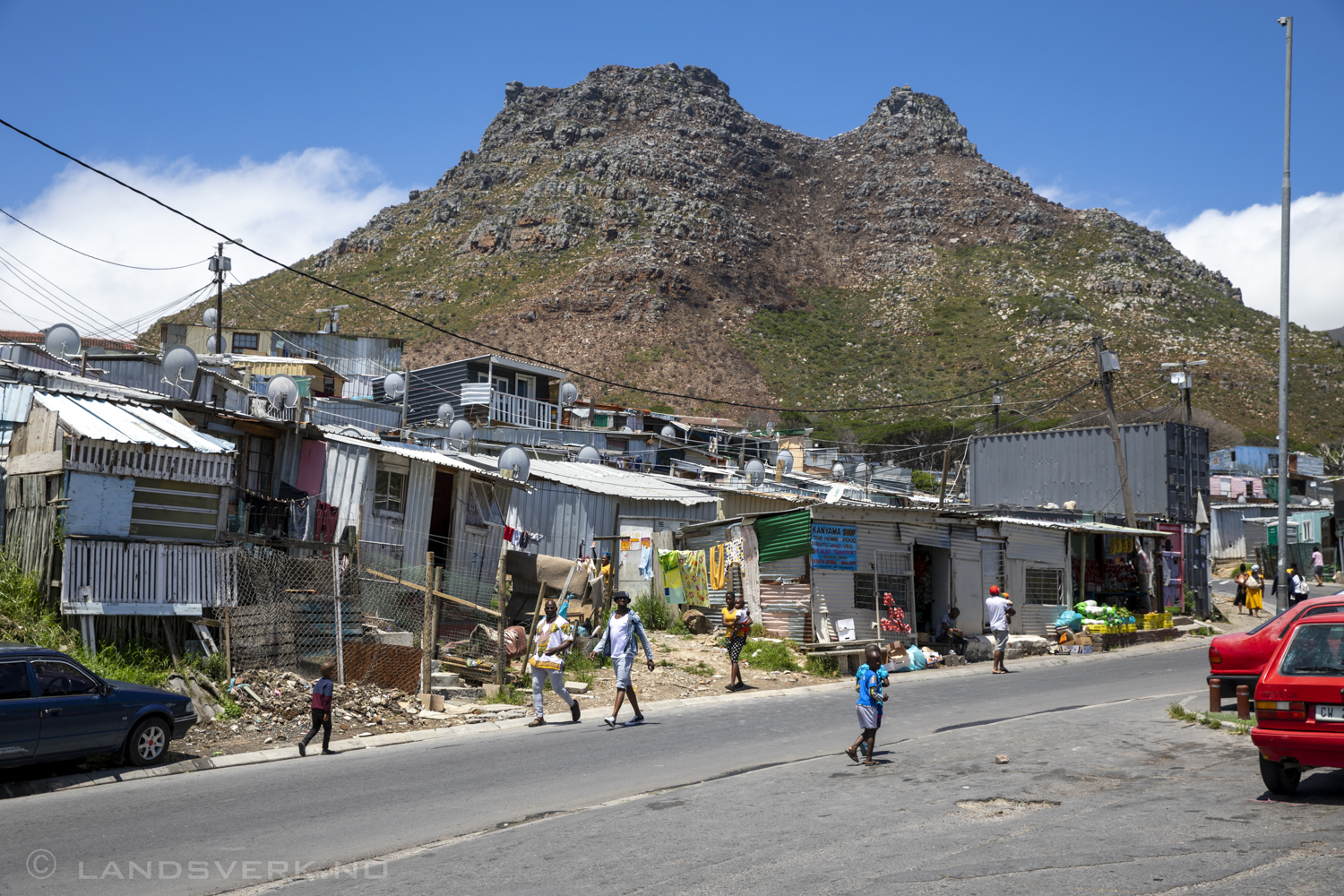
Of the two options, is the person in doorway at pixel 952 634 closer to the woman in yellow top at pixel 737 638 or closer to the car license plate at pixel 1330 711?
the woman in yellow top at pixel 737 638

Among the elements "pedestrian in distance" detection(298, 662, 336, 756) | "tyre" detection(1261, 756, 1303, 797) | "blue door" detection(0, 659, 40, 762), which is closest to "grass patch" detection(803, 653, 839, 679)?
"pedestrian in distance" detection(298, 662, 336, 756)

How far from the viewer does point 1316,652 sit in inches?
324

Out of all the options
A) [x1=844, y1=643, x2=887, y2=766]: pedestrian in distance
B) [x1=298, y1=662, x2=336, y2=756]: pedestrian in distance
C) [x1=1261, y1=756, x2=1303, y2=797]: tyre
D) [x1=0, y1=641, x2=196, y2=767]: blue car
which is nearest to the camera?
[x1=1261, y1=756, x2=1303, y2=797]: tyre

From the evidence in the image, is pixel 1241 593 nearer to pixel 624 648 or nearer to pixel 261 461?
pixel 624 648

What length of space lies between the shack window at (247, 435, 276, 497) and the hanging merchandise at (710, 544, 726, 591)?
987 cm

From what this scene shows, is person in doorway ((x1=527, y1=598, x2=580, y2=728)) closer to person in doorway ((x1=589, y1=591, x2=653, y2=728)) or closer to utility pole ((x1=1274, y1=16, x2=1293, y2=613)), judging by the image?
person in doorway ((x1=589, y1=591, x2=653, y2=728))

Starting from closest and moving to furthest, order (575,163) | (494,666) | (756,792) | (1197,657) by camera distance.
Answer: (756,792)
(494,666)
(1197,657)
(575,163)

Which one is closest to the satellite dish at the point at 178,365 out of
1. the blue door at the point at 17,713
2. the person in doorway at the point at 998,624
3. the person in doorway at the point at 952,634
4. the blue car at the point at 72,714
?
the blue car at the point at 72,714

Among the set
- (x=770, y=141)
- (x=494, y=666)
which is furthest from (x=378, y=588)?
(x=770, y=141)

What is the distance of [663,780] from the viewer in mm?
10203

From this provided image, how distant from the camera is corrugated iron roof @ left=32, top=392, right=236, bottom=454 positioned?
47.3 ft

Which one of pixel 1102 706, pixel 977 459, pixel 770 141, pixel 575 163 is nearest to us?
pixel 1102 706

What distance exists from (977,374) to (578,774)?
71.7 meters

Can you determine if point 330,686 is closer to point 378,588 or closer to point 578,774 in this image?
point 578,774
